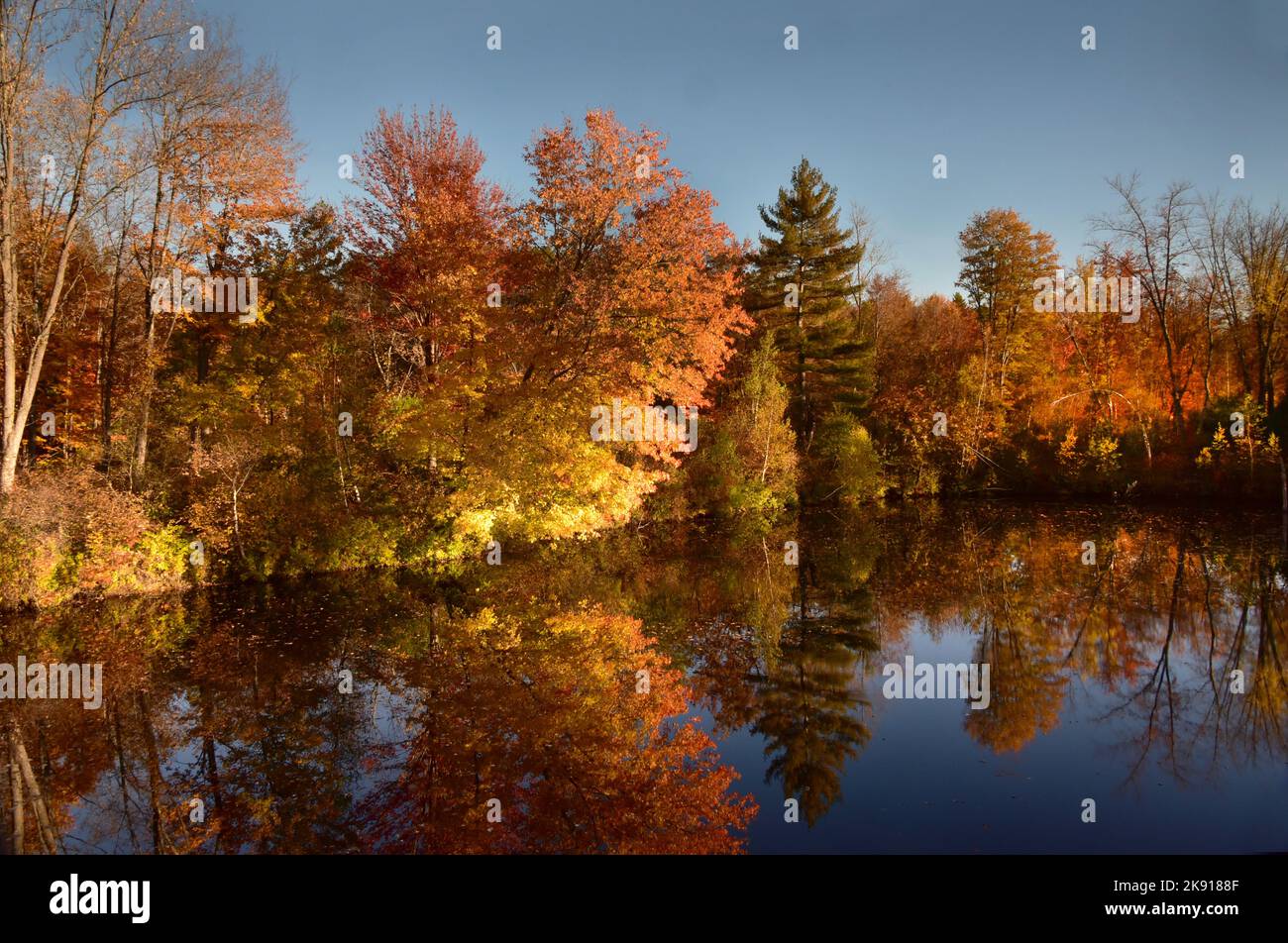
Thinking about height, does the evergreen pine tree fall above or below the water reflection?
above

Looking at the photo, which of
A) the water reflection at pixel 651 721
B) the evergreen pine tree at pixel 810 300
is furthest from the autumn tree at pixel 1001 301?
the water reflection at pixel 651 721

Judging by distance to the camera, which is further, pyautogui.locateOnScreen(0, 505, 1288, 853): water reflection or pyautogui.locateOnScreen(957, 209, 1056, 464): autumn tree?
pyautogui.locateOnScreen(957, 209, 1056, 464): autumn tree

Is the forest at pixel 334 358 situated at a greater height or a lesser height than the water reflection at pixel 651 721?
greater

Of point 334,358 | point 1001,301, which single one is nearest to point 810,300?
point 1001,301

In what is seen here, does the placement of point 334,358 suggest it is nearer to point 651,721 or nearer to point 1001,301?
point 651,721

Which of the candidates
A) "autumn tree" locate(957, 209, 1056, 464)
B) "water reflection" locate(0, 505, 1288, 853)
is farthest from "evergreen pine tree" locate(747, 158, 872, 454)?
"water reflection" locate(0, 505, 1288, 853)

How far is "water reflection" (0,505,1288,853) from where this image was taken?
620 cm

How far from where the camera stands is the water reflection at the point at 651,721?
6.20 metres

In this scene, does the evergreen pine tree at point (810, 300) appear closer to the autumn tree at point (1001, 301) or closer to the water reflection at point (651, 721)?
the autumn tree at point (1001, 301)

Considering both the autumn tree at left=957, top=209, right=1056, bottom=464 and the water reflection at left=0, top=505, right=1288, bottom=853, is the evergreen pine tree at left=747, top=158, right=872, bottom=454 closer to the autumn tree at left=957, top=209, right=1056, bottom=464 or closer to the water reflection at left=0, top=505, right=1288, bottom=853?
the autumn tree at left=957, top=209, right=1056, bottom=464

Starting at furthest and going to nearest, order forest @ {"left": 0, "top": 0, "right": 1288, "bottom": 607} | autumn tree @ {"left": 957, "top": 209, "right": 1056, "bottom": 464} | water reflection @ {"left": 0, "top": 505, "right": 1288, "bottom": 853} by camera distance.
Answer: autumn tree @ {"left": 957, "top": 209, "right": 1056, "bottom": 464}
forest @ {"left": 0, "top": 0, "right": 1288, "bottom": 607}
water reflection @ {"left": 0, "top": 505, "right": 1288, "bottom": 853}

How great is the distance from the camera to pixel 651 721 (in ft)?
27.8

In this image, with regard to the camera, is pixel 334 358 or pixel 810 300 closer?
pixel 334 358
